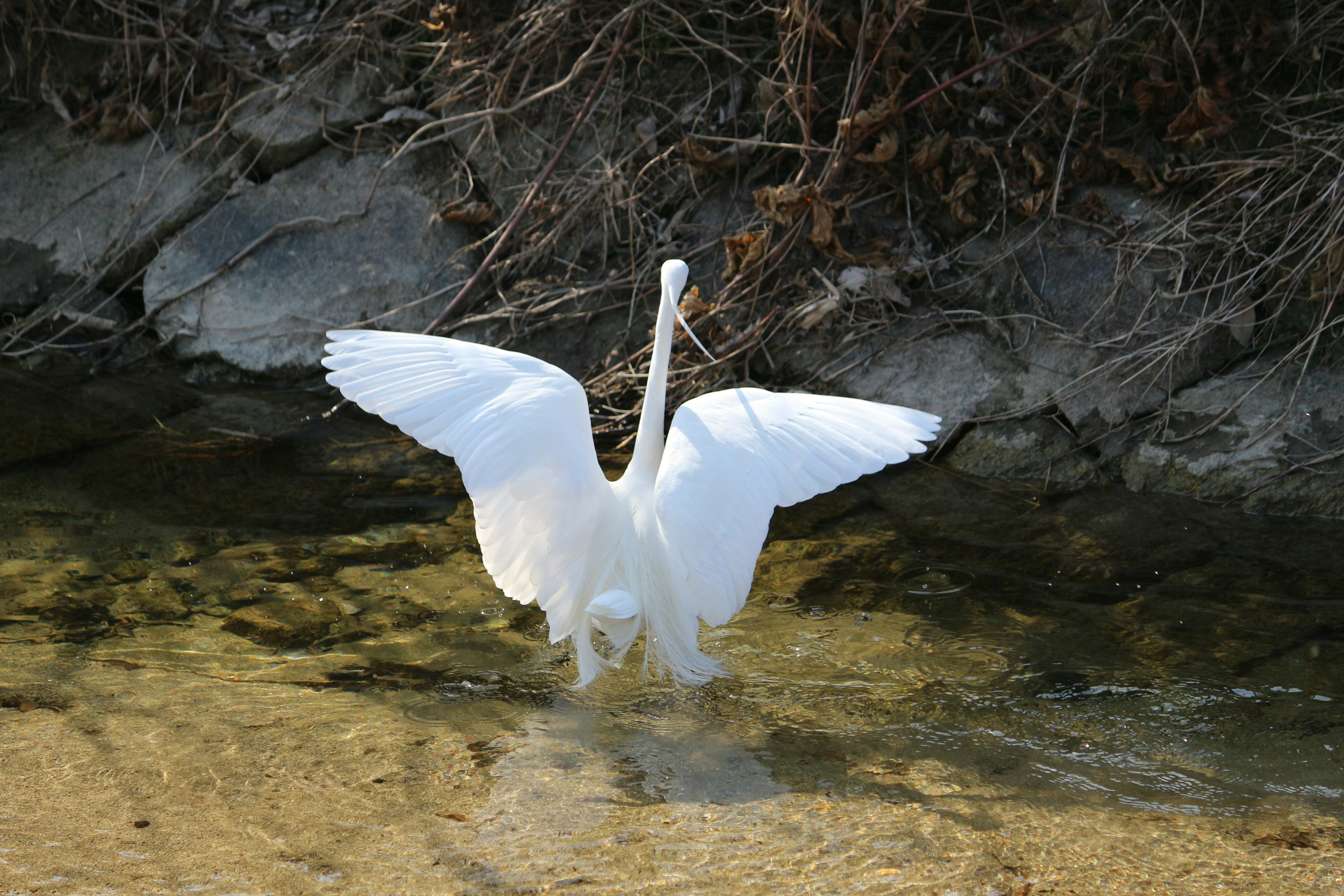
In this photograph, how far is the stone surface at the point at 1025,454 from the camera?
4.22 meters

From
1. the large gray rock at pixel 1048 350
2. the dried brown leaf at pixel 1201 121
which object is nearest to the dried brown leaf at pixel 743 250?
the large gray rock at pixel 1048 350

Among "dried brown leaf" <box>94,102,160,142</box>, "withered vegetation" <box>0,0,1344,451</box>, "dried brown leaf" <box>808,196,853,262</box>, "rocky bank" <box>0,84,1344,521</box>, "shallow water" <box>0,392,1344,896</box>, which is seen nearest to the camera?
"shallow water" <box>0,392,1344,896</box>

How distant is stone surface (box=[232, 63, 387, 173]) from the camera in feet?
18.8

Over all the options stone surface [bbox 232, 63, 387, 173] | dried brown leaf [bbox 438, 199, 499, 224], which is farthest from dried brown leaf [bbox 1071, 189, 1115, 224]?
stone surface [bbox 232, 63, 387, 173]

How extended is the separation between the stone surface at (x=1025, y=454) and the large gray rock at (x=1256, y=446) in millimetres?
199

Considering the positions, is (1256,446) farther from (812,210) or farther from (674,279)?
(674,279)

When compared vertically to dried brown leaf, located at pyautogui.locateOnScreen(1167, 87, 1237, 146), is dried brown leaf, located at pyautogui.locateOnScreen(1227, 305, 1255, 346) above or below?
below

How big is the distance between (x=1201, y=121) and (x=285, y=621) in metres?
4.12

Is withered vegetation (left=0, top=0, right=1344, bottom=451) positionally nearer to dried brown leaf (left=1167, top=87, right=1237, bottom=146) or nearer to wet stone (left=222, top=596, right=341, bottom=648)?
dried brown leaf (left=1167, top=87, right=1237, bottom=146)

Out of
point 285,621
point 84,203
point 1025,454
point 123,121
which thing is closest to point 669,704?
point 285,621

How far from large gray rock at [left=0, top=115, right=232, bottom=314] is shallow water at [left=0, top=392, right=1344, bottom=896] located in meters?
1.84

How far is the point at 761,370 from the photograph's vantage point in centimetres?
482

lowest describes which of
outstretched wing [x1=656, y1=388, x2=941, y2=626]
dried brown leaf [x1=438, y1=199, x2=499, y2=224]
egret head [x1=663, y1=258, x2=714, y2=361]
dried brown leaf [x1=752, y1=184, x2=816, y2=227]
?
outstretched wing [x1=656, y1=388, x2=941, y2=626]

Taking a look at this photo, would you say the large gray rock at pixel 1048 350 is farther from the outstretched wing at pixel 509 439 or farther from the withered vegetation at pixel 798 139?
the outstretched wing at pixel 509 439
